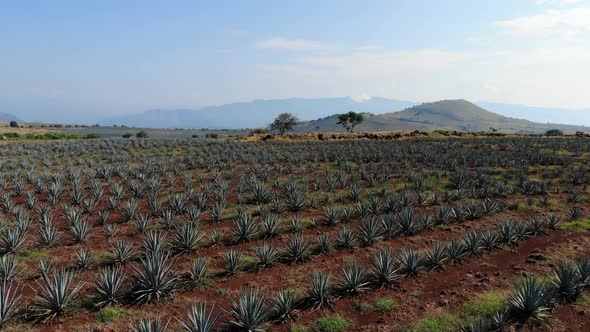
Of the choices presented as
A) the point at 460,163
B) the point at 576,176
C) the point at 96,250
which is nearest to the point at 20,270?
the point at 96,250

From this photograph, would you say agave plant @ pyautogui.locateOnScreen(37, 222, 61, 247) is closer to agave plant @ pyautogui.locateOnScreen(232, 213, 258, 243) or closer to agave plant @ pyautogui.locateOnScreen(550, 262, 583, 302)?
agave plant @ pyautogui.locateOnScreen(232, 213, 258, 243)

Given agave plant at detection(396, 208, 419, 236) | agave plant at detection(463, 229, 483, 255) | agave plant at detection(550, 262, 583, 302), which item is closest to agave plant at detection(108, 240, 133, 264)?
agave plant at detection(396, 208, 419, 236)

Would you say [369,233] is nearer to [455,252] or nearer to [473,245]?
[455,252]

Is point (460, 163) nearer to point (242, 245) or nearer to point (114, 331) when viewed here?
point (242, 245)

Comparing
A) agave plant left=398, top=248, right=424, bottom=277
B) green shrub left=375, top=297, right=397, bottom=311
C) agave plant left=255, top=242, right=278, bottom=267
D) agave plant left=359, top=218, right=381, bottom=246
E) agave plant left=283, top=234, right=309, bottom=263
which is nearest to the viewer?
green shrub left=375, top=297, right=397, bottom=311

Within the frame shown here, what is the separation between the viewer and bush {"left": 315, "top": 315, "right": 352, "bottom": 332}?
5711mm

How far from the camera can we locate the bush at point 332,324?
18.7 feet

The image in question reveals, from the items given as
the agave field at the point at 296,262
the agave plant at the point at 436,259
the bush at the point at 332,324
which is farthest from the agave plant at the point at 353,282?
the agave plant at the point at 436,259

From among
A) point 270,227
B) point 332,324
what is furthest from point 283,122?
point 332,324

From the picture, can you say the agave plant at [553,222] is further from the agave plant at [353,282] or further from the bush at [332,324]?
the bush at [332,324]

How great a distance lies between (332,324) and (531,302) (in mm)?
3281

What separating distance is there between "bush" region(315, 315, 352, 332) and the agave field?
0.10ft

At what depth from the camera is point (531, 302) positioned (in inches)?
230

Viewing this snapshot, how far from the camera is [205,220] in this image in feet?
38.8
